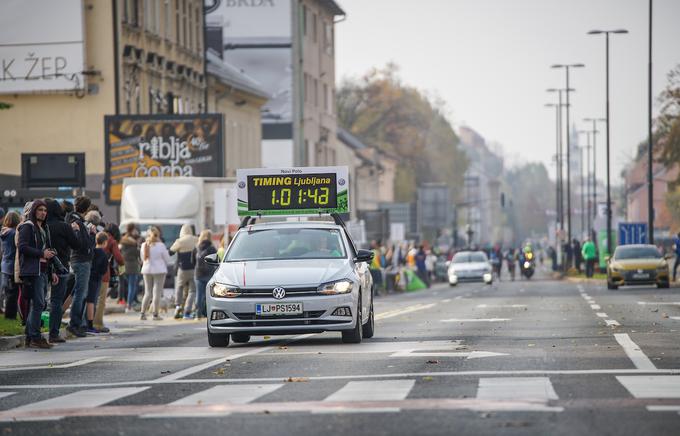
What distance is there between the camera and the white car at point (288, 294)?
19.6 metres

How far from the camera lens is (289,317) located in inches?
773

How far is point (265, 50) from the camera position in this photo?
280ft

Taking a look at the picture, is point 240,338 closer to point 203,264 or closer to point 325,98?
point 203,264

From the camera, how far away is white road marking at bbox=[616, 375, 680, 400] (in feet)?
40.1

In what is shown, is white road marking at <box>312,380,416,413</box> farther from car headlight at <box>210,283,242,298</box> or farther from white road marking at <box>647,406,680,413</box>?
car headlight at <box>210,283,242,298</box>

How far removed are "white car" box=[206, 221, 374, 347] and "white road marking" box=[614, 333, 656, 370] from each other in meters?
3.14

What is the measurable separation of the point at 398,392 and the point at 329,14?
83.9m

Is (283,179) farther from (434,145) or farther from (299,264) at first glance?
(434,145)

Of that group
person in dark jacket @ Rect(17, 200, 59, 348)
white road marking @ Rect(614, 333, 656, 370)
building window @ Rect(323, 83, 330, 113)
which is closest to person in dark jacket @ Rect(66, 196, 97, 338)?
person in dark jacket @ Rect(17, 200, 59, 348)

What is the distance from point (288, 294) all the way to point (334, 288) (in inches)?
21.5

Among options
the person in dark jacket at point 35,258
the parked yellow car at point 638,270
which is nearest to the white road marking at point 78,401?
the person in dark jacket at point 35,258

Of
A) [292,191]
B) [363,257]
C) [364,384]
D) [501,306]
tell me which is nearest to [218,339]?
[363,257]

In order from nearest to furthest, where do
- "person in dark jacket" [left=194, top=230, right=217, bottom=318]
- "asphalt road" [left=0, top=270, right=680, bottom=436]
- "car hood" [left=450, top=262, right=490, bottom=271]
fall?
"asphalt road" [left=0, top=270, right=680, bottom=436] < "person in dark jacket" [left=194, top=230, right=217, bottom=318] < "car hood" [left=450, top=262, right=490, bottom=271]

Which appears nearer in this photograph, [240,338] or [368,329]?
[240,338]
